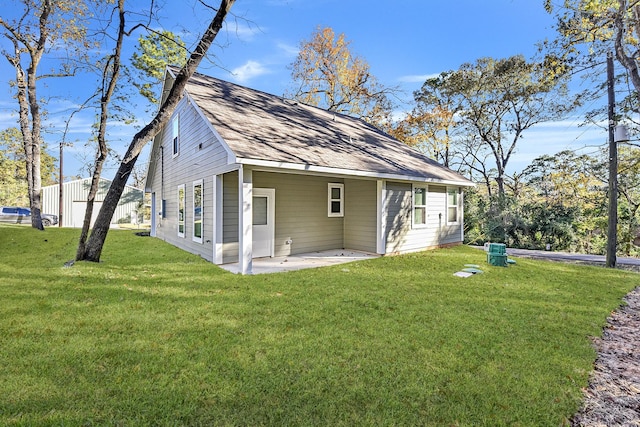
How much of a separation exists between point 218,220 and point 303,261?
2410 millimetres

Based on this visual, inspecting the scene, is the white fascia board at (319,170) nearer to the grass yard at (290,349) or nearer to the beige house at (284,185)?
the beige house at (284,185)

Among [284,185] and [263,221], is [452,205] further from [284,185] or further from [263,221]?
[263,221]

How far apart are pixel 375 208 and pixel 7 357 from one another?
7.98 m

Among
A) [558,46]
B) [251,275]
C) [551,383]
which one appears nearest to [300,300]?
[251,275]

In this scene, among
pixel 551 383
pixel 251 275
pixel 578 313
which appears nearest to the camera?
pixel 551 383

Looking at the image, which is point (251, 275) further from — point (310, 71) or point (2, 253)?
point (310, 71)

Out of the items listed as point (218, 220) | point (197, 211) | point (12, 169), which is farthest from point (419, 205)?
point (12, 169)

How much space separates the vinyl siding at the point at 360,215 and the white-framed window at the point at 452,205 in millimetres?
3697

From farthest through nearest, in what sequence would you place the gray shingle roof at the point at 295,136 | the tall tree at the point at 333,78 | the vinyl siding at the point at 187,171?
1. the tall tree at the point at 333,78
2. the vinyl siding at the point at 187,171
3. the gray shingle roof at the point at 295,136

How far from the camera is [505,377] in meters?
2.71

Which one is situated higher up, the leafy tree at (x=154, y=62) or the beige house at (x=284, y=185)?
the leafy tree at (x=154, y=62)

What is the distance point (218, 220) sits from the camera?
7445 millimetres

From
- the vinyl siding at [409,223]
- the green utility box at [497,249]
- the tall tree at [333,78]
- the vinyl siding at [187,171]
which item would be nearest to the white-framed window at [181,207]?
the vinyl siding at [187,171]

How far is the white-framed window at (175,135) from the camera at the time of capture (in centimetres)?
1052
